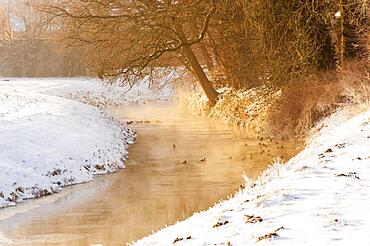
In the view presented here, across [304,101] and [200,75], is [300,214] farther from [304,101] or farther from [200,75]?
[200,75]

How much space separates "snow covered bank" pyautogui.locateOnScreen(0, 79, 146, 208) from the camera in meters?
13.5

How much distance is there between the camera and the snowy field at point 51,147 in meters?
13.5

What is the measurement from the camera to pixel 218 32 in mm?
28391

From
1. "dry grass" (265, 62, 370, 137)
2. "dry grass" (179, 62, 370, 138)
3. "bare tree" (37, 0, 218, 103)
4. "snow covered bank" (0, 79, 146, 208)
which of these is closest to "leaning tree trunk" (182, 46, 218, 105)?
"bare tree" (37, 0, 218, 103)

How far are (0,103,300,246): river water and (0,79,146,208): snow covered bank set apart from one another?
1.54 feet

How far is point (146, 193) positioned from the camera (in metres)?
13.3

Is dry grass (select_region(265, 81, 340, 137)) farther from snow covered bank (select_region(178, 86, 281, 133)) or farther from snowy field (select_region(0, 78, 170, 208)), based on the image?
snowy field (select_region(0, 78, 170, 208))

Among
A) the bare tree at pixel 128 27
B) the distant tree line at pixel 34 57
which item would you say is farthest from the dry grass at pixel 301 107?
the distant tree line at pixel 34 57

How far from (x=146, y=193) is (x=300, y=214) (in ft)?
23.8

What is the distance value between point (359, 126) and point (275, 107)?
899 cm

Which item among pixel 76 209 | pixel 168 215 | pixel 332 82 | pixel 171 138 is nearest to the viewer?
pixel 168 215

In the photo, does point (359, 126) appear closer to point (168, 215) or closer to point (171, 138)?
point (168, 215)

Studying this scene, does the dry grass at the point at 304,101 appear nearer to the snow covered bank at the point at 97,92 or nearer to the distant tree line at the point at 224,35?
the distant tree line at the point at 224,35

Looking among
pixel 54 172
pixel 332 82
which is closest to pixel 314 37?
pixel 332 82
